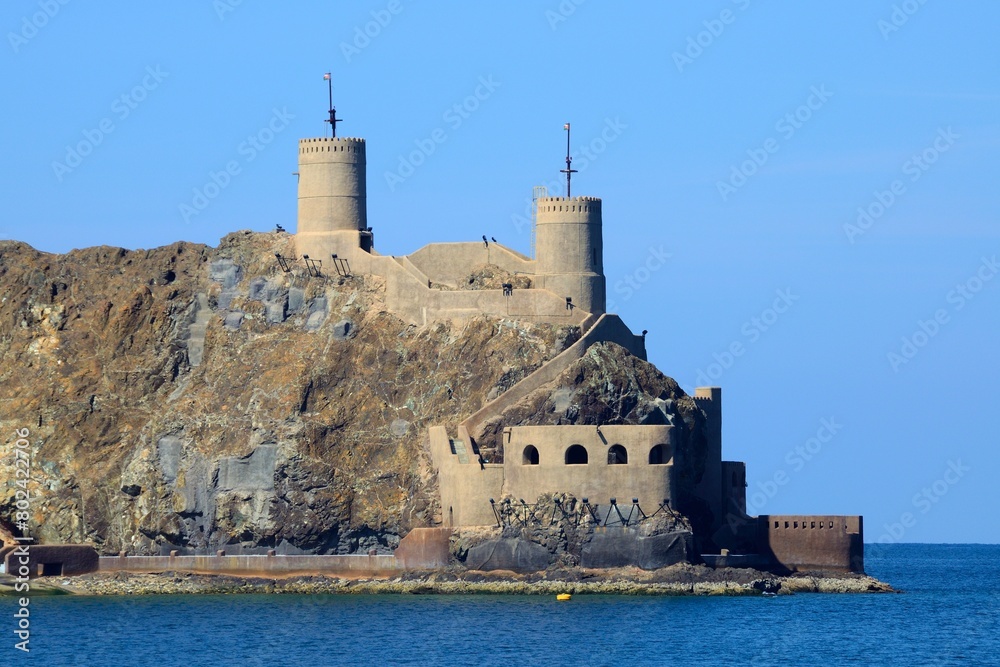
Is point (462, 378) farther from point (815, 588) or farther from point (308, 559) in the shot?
point (815, 588)

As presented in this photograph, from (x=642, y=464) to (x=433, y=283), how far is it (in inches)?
704

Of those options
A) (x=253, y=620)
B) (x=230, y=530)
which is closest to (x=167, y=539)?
(x=230, y=530)

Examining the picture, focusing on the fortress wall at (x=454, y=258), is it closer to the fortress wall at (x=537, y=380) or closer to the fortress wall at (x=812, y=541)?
the fortress wall at (x=537, y=380)

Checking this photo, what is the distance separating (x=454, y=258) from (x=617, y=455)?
17.1 m

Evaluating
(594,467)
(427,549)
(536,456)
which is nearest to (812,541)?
(594,467)

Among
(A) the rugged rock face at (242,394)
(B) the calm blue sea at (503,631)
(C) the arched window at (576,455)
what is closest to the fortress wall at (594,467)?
(C) the arched window at (576,455)

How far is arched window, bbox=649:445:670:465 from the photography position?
9875 cm

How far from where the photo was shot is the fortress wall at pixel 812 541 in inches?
4154

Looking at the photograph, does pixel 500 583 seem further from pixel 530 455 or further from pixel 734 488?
pixel 734 488

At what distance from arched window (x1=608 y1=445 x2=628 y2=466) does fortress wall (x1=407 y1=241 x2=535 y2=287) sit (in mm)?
14586

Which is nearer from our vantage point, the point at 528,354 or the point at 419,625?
the point at 419,625

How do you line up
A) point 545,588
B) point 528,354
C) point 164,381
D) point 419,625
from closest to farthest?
point 419,625, point 545,588, point 528,354, point 164,381

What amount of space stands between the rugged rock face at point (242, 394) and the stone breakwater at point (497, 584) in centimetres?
254

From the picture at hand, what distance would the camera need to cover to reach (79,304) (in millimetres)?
113625
